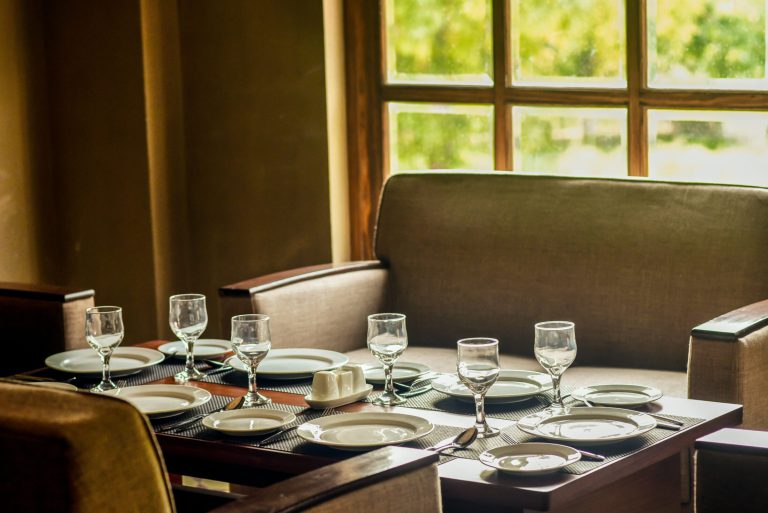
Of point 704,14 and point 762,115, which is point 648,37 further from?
point 762,115

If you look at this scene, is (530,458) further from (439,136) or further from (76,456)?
(439,136)

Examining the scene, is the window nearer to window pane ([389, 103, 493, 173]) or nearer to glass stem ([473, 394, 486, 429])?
window pane ([389, 103, 493, 173])

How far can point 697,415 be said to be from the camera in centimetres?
201

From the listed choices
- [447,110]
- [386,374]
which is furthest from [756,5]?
[386,374]

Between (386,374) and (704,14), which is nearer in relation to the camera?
(386,374)

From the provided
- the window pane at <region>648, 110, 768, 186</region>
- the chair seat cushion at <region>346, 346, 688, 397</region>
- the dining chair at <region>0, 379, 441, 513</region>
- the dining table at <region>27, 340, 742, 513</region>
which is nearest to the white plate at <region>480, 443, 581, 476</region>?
the dining table at <region>27, 340, 742, 513</region>

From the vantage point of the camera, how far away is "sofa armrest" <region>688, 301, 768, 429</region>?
2.32m

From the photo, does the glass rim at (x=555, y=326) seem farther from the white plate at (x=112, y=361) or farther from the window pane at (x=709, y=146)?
the window pane at (x=709, y=146)

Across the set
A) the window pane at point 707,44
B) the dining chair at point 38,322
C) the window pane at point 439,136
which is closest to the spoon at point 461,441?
the dining chair at point 38,322

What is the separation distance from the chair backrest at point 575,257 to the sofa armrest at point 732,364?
436 mm

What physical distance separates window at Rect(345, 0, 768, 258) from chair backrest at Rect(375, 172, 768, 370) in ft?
0.90

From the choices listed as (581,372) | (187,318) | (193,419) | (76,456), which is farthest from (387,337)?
(76,456)

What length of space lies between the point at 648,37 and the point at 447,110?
0.67 meters

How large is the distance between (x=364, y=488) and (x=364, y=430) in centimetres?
47
